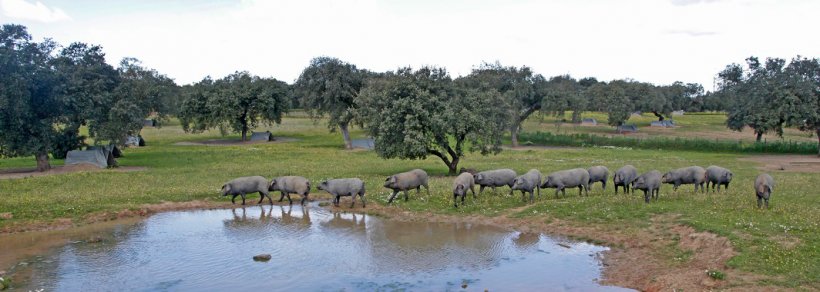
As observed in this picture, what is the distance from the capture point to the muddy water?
17.5 m

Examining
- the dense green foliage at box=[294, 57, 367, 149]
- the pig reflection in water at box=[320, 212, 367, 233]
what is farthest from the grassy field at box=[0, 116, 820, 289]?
the dense green foliage at box=[294, 57, 367, 149]

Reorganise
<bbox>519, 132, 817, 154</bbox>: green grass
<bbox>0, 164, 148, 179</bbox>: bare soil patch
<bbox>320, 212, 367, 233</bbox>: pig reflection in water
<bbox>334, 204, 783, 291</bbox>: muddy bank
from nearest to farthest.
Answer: <bbox>334, 204, 783, 291</bbox>: muddy bank, <bbox>320, 212, 367, 233</bbox>: pig reflection in water, <bbox>0, 164, 148, 179</bbox>: bare soil patch, <bbox>519, 132, 817, 154</bbox>: green grass

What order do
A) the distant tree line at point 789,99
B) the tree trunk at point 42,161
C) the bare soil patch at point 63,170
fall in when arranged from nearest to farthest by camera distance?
the bare soil patch at point 63,170 → the tree trunk at point 42,161 → the distant tree line at point 789,99

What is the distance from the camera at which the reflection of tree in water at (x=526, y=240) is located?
21656mm

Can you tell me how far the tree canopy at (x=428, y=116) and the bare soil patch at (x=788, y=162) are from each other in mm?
23232

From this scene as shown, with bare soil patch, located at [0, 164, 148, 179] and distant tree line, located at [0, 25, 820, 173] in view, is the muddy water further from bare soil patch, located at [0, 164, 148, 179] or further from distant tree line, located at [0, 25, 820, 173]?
bare soil patch, located at [0, 164, 148, 179]

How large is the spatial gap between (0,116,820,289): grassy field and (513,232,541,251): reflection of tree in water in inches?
72.0

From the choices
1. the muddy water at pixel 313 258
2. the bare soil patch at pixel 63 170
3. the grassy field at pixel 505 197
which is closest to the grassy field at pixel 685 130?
the grassy field at pixel 505 197

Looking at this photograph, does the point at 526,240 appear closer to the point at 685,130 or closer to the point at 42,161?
the point at 42,161

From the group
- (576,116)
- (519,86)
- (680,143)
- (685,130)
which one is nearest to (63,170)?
(519,86)

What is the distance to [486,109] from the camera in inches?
1593

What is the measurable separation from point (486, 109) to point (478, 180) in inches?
470

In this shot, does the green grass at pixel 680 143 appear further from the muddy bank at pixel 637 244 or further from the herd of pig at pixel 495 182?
the muddy bank at pixel 637 244

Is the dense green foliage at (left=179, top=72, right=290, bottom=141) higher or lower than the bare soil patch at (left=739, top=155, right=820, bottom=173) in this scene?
higher
